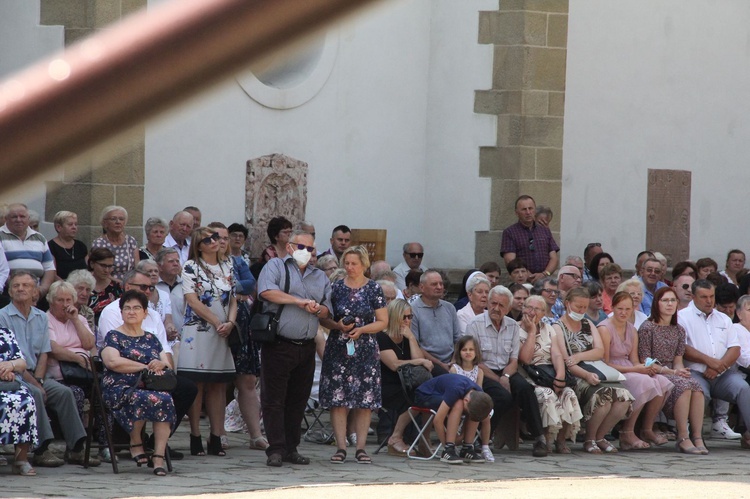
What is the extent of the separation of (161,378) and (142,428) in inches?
14.7

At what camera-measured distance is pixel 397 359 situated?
32.0 ft

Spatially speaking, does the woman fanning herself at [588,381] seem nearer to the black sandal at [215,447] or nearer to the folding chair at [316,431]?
the folding chair at [316,431]

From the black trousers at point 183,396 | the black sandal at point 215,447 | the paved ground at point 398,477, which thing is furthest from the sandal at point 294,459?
the black trousers at point 183,396

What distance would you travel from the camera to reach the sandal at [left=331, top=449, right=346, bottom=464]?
9000 millimetres

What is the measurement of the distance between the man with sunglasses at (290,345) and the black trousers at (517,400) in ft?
5.30

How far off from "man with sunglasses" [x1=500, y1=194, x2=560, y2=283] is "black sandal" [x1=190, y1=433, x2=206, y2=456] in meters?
4.69

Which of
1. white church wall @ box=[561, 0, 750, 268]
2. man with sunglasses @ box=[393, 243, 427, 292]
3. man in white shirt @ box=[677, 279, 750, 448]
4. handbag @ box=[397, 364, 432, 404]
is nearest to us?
handbag @ box=[397, 364, 432, 404]

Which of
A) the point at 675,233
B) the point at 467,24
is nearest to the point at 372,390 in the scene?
the point at 467,24

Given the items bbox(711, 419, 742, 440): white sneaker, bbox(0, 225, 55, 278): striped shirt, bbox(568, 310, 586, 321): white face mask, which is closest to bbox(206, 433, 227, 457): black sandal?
bbox(0, 225, 55, 278): striped shirt

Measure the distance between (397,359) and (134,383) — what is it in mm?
2259

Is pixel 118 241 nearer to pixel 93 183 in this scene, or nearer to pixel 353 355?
pixel 93 183

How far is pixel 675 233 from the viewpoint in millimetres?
15141

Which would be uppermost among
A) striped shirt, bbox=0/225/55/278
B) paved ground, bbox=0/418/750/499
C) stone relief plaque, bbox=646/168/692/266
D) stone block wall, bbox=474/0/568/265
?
stone block wall, bbox=474/0/568/265

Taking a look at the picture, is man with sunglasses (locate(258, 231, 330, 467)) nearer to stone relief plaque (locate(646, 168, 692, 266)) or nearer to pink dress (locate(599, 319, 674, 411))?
pink dress (locate(599, 319, 674, 411))
